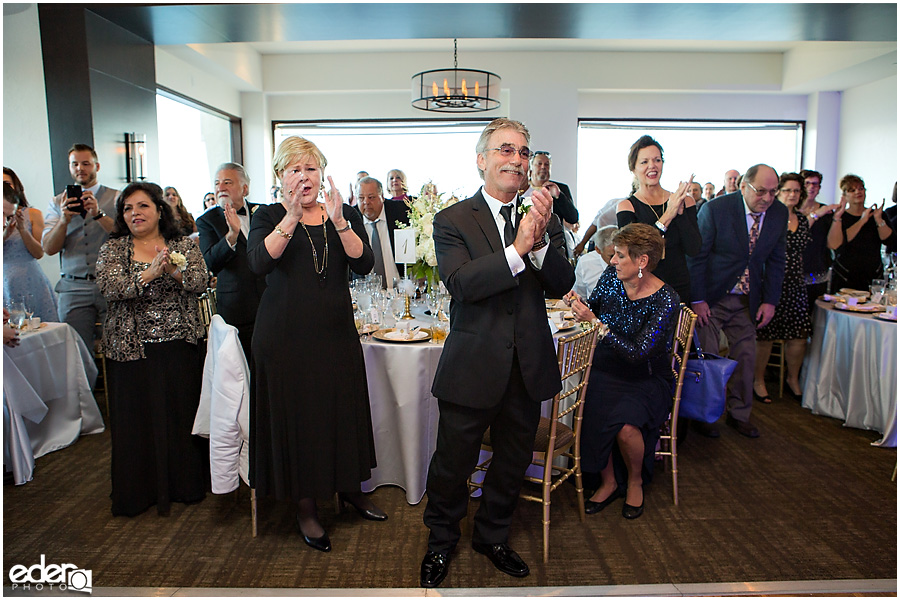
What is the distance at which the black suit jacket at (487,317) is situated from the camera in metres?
2.20

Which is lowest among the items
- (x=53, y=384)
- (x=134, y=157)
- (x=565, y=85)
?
Result: (x=53, y=384)

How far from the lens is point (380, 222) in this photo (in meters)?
4.66

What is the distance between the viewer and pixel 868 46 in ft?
24.9

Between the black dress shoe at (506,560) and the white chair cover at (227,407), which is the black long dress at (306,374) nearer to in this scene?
the white chair cover at (227,407)

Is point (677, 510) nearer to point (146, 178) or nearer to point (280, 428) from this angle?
point (280, 428)

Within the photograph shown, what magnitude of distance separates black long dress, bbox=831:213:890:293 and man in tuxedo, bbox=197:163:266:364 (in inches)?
195

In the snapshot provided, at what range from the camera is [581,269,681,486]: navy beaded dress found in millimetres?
2912

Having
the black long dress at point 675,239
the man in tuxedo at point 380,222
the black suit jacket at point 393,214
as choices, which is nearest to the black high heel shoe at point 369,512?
the man in tuxedo at point 380,222

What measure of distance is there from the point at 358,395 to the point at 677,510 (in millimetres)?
1680

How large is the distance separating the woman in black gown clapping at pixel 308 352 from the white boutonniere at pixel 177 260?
55 centimetres

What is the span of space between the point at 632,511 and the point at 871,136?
28.1 ft

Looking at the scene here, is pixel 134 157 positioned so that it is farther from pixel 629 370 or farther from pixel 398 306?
pixel 629 370

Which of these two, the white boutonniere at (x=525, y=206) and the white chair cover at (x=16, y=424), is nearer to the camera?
the white boutonniere at (x=525, y=206)

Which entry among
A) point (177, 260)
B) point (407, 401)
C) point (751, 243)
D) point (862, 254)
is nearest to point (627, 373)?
point (407, 401)
